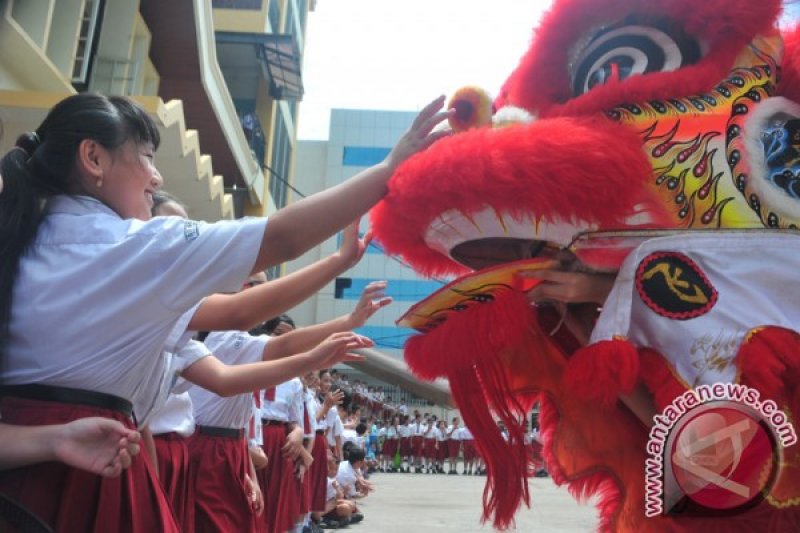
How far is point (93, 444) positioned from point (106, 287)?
0.28 meters

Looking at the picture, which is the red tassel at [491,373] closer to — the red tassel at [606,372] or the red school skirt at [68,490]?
the red tassel at [606,372]

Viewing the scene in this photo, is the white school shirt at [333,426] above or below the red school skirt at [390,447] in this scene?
above

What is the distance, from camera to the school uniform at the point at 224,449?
11.7 ft

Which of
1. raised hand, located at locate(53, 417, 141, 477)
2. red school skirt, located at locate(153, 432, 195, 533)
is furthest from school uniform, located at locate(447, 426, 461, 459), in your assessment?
raised hand, located at locate(53, 417, 141, 477)

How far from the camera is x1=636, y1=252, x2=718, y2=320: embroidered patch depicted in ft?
6.01

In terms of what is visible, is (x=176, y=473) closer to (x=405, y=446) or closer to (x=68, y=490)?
(x=68, y=490)

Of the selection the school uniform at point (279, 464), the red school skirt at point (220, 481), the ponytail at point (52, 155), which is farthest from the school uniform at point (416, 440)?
the ponytail at point (52, 155)

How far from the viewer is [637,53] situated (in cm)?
199

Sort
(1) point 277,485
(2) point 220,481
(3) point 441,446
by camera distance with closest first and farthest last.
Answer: (2) point 220,481
(1) point 277,485
(3) point 441,446

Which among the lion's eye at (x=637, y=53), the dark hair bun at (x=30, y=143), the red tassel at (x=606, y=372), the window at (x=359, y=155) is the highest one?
the window at (x=359, y=155)

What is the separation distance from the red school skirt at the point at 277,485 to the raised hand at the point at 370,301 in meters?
3.47

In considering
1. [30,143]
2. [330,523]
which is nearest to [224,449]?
[30,143]

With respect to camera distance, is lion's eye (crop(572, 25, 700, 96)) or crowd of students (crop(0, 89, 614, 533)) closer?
crowd of students (crop(0, 89, 614, 533))

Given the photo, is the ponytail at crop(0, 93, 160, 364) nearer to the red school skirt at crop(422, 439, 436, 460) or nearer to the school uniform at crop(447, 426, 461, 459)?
the school uniform at crop(447, 426, 461, 459)
